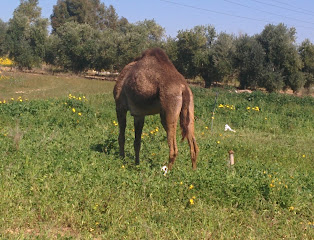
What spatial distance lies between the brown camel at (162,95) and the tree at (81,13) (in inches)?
3059

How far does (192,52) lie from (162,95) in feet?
113

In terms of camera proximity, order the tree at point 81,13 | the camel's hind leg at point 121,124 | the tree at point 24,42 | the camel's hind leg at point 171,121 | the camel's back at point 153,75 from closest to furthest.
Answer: the camel's hind leg at point 171,121
the camel's back at point 153,75
the camel's hind leg at point 121,124
the tree at point 24,42
the tree at point 81,13

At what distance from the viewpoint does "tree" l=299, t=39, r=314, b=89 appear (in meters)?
35.5

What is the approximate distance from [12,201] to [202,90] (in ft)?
57.0

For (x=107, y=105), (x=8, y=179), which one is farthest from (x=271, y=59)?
(x=8, y=179)

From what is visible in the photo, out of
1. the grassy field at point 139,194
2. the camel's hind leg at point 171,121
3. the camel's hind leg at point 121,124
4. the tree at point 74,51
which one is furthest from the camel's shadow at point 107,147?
the tree at point 74,51

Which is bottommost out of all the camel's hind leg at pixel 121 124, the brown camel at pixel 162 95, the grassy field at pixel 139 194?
the grassy field at pixel 139 194

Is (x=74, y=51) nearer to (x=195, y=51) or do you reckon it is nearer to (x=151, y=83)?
(x=195, y=51)

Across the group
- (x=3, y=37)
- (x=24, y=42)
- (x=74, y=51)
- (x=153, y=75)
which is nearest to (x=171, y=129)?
(x=153, y=75)

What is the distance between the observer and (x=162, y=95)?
637 cm

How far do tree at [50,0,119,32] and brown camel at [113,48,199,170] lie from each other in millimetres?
77706

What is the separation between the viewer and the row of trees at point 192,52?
34531 mm

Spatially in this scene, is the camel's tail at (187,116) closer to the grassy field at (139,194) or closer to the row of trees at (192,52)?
the grassy field at (139,194)

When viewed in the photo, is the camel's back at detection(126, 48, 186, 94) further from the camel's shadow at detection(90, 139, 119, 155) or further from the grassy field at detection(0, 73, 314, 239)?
the camel's shadow at detection(90, 139, 119, 155)
